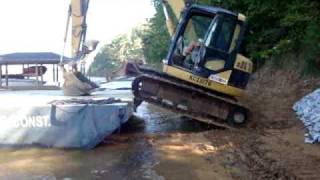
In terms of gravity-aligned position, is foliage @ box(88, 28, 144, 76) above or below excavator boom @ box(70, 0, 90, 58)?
below

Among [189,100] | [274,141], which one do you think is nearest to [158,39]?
[189,100]

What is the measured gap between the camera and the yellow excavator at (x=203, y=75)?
11734 mm

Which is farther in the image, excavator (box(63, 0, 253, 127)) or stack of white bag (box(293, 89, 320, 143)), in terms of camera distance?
excavator (box(63, 0, 253, 127))

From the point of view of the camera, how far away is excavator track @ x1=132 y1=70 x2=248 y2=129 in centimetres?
1170

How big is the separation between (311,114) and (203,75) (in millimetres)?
2548

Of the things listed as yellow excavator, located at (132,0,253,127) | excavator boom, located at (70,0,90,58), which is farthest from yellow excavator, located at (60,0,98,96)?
yellow excavator, located at (132,0,253,127)

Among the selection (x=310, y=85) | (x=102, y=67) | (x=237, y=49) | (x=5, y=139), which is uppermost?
(x=237, y=49)

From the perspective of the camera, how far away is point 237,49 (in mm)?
11930

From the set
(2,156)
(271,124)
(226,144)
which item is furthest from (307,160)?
(2,156)

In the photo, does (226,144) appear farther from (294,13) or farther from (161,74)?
(294,13)

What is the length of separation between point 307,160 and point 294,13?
28.2ft

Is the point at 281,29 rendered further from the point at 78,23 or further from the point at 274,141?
the point at 274,141

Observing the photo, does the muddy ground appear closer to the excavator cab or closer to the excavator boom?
the excavator cab

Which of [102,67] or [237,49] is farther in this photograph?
[102,67]
